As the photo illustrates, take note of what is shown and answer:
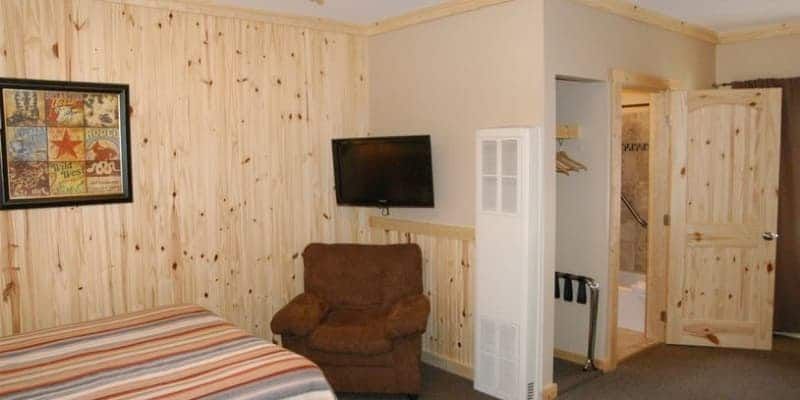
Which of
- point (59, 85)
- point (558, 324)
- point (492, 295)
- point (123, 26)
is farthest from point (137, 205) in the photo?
point (558, 324)

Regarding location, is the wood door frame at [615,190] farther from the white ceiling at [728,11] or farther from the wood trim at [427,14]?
the wood trim at [427,14]

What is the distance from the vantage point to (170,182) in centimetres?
374

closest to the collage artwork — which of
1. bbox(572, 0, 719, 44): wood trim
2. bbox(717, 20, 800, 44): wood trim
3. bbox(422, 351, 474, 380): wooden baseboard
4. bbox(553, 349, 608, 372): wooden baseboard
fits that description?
bbox(422, 351, 474, 380): wooden baseboard

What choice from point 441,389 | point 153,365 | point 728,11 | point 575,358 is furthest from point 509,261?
point 728,11

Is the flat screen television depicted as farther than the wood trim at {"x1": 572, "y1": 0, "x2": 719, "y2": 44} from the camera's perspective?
Yes

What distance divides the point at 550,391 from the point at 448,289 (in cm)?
96

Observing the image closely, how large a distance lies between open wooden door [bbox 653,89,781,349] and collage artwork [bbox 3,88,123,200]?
13.0 ft

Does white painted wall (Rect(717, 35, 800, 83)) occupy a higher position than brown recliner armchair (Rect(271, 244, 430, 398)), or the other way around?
white painted wall (Rect(717, 35, 800, 83))

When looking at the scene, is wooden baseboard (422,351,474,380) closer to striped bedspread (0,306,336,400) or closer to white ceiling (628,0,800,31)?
striped bedspread (0,306,336,400)

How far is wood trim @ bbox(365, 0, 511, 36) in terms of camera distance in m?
3.83

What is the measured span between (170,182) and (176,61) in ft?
2.52

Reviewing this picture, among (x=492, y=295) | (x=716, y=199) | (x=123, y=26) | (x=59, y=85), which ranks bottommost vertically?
(x=492, y=295)

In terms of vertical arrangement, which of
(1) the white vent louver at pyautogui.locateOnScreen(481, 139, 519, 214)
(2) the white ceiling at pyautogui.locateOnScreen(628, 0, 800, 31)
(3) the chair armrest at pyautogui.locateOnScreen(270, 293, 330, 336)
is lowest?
(3) the chair armrest at pyautogui.locateOnScreen(270, 293, 330, 336)

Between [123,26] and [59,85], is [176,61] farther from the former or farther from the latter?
[59,85]
